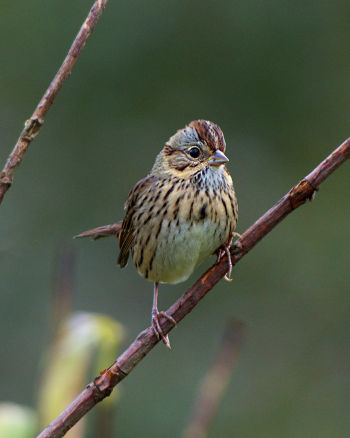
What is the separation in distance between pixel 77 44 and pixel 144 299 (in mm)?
5208

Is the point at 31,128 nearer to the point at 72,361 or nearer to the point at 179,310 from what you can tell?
the point at 72,361

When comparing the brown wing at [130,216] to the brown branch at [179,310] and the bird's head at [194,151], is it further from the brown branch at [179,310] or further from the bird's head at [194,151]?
the brown branch at [179,310]

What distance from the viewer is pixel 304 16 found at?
7414 mm

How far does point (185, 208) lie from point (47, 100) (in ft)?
5.42

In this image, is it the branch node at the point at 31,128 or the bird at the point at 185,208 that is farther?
the bird at the point at 185,208

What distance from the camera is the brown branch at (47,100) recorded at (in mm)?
1849

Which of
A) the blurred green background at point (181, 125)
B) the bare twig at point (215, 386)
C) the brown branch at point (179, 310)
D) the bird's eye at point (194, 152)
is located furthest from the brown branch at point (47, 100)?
the blurred green background at point (181, 125)

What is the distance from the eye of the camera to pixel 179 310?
2.41m

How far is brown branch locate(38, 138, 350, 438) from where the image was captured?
1.96m

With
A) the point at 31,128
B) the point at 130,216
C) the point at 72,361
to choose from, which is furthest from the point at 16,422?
the point at 130,216

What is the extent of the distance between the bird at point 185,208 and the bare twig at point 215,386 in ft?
3.74

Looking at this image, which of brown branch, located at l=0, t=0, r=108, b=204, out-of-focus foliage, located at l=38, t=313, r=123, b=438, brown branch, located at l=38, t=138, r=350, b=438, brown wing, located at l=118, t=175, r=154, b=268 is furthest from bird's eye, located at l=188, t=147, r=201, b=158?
brown branch, located at l=0, t=0, r=108, b=204

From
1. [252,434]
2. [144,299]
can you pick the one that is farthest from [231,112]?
[252,434]

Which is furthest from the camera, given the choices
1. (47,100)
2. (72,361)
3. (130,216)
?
(130,216)
